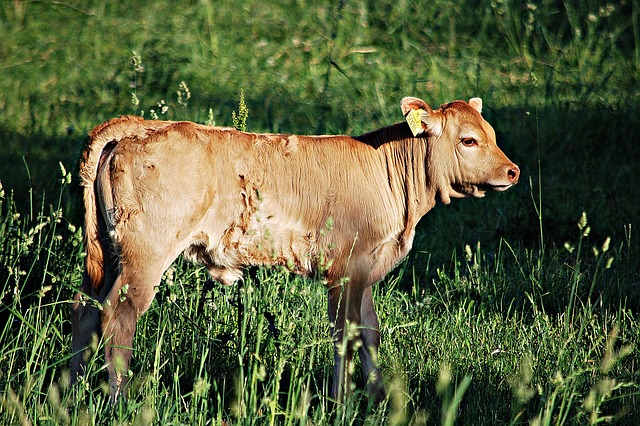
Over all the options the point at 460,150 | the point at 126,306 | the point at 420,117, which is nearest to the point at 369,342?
the point at 460,150

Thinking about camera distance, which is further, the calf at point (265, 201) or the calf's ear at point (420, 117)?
the calf's ear at point (420, 117)

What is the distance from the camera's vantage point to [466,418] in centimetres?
487

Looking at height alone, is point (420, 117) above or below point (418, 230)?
above

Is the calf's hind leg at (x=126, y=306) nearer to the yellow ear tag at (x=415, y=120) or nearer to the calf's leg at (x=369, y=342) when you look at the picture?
the calf's leg at (x=369, y=342)

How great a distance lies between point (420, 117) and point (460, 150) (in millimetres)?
332

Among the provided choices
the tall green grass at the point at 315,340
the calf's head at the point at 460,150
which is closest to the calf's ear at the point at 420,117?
the calf's head at the point at 460,150

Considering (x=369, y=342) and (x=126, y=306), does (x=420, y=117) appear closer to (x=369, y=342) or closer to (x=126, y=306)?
(x=369, y=342)

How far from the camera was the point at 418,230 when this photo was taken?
794 centimetres

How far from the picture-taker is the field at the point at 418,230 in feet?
15.8

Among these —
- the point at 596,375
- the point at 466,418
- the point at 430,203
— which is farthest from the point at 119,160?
the point at 596,375

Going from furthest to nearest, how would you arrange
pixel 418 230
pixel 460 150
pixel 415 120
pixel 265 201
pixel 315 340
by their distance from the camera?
pixel 418 230 < pixel 460 150 < pixel 415 120 < pixel 265 201 < pixel 315 340

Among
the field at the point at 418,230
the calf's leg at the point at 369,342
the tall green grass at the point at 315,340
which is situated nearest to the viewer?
the tall green grass at the point at 315,340

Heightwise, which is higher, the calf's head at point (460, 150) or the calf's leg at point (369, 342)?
the calf's head at point (460, 150)

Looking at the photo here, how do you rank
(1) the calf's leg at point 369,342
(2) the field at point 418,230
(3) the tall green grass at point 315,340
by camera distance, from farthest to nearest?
(1) the calf's leg at point 369,342 → (2) the field at point 418,230 → (3) the tall green grass at point 315,340
